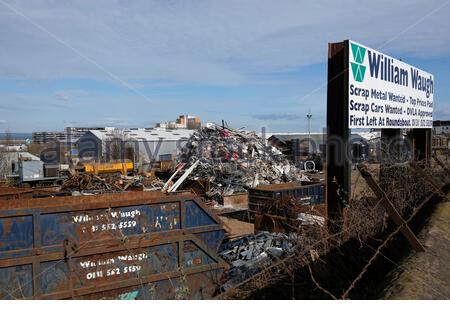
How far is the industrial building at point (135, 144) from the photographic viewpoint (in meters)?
39.7

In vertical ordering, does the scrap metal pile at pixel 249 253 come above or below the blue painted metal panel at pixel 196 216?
below

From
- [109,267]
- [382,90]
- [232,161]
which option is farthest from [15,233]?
[232,161]

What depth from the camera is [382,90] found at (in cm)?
884

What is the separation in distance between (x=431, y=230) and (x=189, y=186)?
16531 millimetres

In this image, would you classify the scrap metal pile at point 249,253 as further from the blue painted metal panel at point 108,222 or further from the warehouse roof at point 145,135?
the warehouse roof at point 145,135

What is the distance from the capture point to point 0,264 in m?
5.60

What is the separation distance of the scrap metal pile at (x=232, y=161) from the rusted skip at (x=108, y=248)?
12.4 m

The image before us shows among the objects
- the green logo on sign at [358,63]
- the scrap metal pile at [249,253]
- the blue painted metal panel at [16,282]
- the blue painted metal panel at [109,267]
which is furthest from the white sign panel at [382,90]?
the blue painted metal panel at [16,282]

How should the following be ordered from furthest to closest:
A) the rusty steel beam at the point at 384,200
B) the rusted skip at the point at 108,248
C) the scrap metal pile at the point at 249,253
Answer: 1. the scrap metal pile at the point at 249,253
2. the rusted skip at the point at 108,248
3. the rusty steel beam at the point at 384,200

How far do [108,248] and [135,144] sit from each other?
3541 cm

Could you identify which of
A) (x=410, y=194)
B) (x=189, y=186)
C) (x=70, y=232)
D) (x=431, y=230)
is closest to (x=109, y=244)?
(x=70, y=232)

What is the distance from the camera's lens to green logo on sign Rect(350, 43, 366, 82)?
7.56 metres

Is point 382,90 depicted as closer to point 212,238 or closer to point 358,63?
point 358,63

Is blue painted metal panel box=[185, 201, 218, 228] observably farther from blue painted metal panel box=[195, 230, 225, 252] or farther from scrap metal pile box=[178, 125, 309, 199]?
scrap metal pile box=[178, 125, 309, 199]
